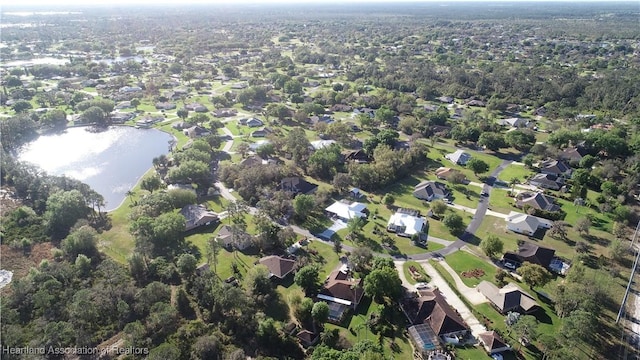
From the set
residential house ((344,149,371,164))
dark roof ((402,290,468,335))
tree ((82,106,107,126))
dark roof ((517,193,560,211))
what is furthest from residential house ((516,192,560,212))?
tree ((82,106,107,126))

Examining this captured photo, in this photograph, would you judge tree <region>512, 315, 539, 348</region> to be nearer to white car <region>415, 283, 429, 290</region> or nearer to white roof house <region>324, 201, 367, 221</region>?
white car <region>415, 283, 429, 290</region>

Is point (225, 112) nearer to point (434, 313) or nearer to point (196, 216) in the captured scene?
point (196, 216)

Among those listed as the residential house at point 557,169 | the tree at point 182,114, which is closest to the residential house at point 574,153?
the residential house at point 557,169

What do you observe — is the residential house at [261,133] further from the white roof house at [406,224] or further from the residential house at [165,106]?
the white roof house at [406,224]

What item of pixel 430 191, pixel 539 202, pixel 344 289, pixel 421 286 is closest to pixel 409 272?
pixel 421 286

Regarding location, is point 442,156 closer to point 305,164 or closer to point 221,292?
point 305,164

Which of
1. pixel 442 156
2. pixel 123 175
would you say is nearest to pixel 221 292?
pixel 123 175
